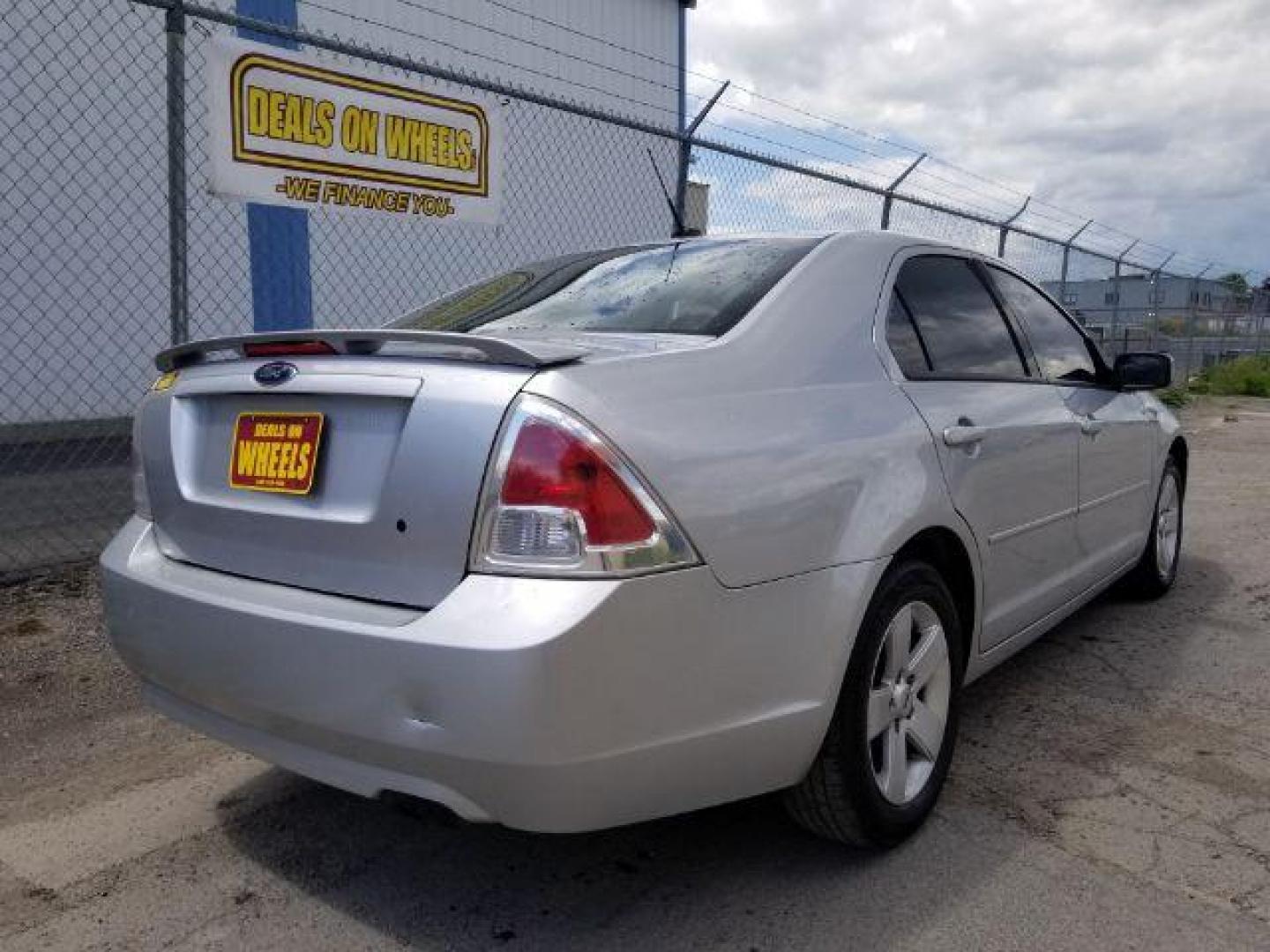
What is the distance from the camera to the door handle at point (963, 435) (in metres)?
2.80

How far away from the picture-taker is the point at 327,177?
17.1 feet

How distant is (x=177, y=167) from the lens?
4.46 metres

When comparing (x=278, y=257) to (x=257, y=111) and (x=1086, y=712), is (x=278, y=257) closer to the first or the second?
(x=257, y=111)

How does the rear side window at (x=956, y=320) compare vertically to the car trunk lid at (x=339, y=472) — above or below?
above

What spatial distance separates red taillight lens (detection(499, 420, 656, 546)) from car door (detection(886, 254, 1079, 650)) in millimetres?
1130

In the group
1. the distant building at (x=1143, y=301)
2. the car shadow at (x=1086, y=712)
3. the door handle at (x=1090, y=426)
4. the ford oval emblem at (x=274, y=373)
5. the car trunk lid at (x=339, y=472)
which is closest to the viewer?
the car trunk lid at (x=339, y=472)

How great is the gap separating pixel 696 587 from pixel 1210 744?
86.3 inches

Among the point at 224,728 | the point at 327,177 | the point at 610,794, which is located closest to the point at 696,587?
the point at 610,794

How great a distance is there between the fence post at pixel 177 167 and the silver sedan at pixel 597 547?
199 cm

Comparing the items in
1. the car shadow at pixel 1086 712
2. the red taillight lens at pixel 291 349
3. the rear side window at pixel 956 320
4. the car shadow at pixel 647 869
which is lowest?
the car shadow at pixel 647 869

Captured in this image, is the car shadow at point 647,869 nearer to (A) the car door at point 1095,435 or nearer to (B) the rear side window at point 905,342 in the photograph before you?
(A) the car door at point 1095,435

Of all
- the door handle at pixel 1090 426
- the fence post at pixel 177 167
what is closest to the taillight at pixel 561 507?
the door handle at pixel 1090 426

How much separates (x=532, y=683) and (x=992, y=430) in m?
1.78

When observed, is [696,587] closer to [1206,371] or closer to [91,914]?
[91,914]
